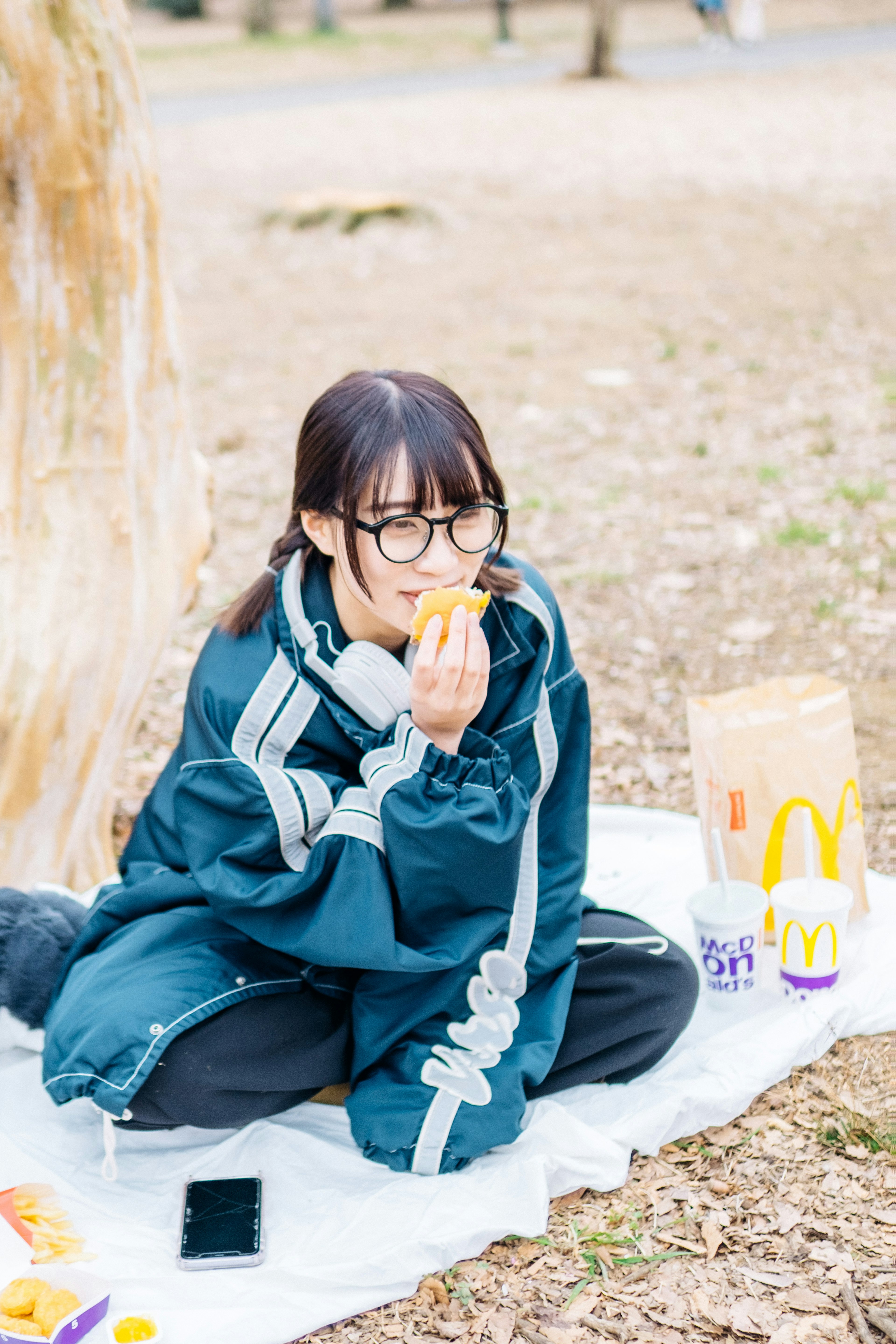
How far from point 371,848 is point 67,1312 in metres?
0.90

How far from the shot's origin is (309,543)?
8.76ft

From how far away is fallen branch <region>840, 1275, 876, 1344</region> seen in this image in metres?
2.15

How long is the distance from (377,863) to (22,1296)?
2.98 ft

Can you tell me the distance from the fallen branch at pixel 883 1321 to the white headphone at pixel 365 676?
1.28 meters

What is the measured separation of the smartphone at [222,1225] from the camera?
2.37m

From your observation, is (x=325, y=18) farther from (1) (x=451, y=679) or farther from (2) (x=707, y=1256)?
(2) (x=707, y=1256)

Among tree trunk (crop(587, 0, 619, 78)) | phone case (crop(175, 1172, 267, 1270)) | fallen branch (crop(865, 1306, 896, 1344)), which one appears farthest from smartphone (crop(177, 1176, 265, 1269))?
tree trunk (crop(587, 0, 619, 78))

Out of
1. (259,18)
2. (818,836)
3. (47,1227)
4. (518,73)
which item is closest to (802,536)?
(818,836)

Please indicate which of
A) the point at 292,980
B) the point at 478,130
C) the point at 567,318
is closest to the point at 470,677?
the point at 292,980

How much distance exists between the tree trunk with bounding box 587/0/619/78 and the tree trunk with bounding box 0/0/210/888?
1856 cm

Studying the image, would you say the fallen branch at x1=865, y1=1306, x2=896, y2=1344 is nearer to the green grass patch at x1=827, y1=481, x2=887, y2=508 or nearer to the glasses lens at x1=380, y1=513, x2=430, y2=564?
the glasses lens at x1=380, y1=513, x2=430, y2=564

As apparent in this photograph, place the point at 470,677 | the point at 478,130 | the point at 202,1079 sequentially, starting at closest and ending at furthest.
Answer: the point at 470,677 → the point at 202,1079 → the point at 478,130

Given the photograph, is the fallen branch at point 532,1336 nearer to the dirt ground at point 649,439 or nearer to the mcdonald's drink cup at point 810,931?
the dirt ground at point 649,439

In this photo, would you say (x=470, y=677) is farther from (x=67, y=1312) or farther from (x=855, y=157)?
(x=855, y=157)
